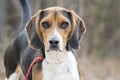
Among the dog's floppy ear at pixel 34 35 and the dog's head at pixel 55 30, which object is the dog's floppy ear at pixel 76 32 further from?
the dog's floppy ear at pixel 34 35

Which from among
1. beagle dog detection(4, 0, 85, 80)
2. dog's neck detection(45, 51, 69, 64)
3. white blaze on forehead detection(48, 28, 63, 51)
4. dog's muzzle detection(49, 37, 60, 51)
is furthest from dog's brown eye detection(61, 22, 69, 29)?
dog's neck detection(45, 51, 69, 64)

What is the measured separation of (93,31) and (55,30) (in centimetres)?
1289

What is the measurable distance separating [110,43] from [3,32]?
609cm

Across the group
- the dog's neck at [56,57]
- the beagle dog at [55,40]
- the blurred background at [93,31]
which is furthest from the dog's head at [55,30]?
the blurred background at [93,31]

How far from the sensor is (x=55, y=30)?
26.0 feet

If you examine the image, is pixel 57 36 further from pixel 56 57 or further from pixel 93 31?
pixel 93 31

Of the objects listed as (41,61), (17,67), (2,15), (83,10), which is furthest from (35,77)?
(2,15)

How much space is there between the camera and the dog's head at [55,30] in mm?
7873

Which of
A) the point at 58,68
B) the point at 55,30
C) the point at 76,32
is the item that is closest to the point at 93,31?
the point at 58,68

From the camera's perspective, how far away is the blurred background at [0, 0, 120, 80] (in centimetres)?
1645

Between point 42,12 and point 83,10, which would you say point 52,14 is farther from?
point 83,10

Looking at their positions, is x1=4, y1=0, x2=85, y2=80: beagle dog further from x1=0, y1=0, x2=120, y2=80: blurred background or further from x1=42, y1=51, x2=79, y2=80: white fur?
x1=0, y1=0, x2=120, y2=80: blurred background

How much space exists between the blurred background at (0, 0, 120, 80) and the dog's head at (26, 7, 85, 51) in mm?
4315

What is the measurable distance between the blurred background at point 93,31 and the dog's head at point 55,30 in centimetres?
432
